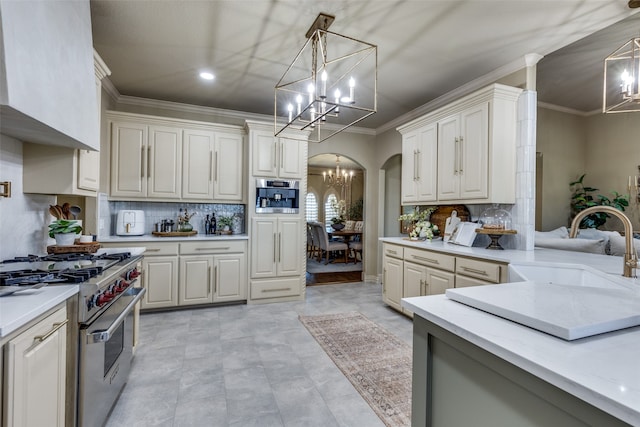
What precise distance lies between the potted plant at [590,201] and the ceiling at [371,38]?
194 cm

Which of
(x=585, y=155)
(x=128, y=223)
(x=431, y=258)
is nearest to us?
(x=431, y=258)

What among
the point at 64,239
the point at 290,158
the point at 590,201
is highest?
the point at 290,158

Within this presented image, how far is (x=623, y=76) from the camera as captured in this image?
2.30 meters

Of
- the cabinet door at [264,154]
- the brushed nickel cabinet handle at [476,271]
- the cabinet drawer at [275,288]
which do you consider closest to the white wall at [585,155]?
the brushed nickel cabinet handle at [476,271]

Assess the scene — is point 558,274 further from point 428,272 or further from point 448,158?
point 448,158

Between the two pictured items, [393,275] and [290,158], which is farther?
[290,158]

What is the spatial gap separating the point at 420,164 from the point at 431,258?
1269 millimetres

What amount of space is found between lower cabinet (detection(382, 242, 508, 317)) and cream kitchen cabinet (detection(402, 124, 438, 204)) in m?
0.71

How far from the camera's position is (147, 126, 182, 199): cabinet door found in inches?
152

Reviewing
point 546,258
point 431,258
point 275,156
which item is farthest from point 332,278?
point 546,258

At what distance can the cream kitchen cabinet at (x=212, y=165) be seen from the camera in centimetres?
404

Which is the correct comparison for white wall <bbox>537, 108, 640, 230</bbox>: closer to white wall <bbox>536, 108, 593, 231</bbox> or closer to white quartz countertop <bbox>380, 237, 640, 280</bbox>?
white wall <bbox>536, 108, 593, 231</bbox>

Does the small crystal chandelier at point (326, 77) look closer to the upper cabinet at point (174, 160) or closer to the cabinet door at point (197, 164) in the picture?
the upper cabinet at point (174, 160)

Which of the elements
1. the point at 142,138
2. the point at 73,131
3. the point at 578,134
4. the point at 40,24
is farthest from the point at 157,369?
the point at 578,134
